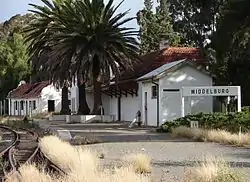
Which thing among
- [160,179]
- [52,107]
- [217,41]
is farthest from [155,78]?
[52,107]

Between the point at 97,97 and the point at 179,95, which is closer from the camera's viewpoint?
the point at 179,95

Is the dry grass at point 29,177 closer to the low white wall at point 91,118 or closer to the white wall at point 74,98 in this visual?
the low white wall at point 91,118

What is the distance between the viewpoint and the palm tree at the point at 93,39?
161ft

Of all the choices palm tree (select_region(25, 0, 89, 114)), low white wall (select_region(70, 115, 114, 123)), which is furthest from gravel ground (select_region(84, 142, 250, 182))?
low white wall (select_region(70, 115, 114, 123))

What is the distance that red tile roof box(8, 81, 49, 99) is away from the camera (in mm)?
79688

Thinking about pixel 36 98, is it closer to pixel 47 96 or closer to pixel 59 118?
pixel 47 96

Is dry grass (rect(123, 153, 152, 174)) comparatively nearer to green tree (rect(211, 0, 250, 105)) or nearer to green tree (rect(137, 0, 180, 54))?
green tree (rect(211, 0, 250, 105))

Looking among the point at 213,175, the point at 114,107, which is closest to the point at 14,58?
the point at 114,107

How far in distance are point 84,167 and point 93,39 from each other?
36.6 meters

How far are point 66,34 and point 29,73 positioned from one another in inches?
1842

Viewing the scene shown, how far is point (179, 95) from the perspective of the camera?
39.9 meters

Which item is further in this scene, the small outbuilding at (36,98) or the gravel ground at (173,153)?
the small outbuilding at (36,98)

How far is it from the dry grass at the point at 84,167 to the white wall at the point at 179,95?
56.9ft

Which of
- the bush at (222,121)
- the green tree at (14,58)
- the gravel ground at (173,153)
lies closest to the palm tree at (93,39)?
the bush at (222,121)
